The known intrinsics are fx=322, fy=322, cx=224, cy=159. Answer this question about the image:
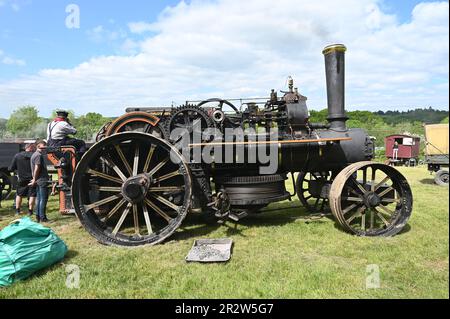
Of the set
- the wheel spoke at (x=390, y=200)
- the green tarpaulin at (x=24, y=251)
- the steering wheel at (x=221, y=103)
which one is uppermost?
the steering wheel at (x=221, y=103)

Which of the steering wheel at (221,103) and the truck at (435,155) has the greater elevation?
the steering wheel at (221,103)

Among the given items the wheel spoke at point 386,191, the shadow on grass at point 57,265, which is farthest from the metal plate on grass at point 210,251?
the wheel spoke at point 386,191

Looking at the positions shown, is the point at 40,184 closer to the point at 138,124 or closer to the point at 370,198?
the point at 138,124

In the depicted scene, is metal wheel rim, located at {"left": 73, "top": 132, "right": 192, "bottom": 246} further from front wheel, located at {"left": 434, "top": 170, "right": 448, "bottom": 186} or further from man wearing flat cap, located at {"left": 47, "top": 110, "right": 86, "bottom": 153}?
front wheel, located at {"left": 434, "top": 170, "right": 448, "bottom": 186}

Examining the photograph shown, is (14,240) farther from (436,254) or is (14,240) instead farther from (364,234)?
(436,254)

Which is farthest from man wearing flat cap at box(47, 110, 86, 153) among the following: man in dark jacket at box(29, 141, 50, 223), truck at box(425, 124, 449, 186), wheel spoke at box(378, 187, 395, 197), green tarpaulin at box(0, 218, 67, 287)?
truck at box(425, 124, 449, 186)

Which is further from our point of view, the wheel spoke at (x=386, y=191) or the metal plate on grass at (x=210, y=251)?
the wheel spoke at (x=386, y=191)

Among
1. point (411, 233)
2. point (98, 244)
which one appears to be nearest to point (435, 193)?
point (411, 233)

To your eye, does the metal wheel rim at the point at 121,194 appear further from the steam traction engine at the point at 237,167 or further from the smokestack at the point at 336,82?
the smokestack at the point at 336,82

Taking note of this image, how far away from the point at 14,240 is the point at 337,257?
3832 millimetres

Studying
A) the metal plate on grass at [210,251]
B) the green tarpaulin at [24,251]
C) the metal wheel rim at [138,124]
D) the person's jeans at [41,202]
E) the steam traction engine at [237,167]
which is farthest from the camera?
the person's jeans at [41,202]

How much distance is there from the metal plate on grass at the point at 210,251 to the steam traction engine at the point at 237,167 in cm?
43

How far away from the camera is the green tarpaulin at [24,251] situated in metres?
3.44
